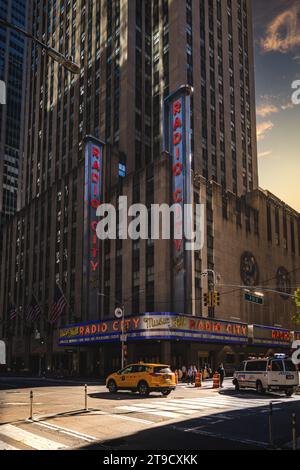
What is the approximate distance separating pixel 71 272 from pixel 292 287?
33.6m

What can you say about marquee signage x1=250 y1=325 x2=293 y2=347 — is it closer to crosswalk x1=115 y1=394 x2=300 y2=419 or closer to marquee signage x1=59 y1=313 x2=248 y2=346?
marquee signage x1=59 y1=313 x2=248 y2=346

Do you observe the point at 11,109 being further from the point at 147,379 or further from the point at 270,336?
the point at 147,379

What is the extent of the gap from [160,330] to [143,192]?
19.6 m

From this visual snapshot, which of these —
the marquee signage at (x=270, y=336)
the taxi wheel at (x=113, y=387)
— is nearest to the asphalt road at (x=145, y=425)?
the taxi wheel at (x=113, y=387)

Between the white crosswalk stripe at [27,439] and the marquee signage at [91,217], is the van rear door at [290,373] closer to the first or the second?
the white crosswalk stripe at [27,439]

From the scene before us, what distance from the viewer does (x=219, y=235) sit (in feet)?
Answer: 194

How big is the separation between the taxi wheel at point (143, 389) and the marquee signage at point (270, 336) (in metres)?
31.2

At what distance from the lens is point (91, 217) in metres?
64.0

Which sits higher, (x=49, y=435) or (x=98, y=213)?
(x=98, y=213)

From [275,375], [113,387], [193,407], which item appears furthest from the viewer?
[113,387]

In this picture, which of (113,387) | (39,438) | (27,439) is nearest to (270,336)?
(113,387)

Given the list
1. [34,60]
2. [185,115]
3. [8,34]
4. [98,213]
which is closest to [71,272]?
[98,213]

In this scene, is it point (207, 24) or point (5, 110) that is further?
point (5, 110)

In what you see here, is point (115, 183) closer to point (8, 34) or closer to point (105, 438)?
point (105, 438)
